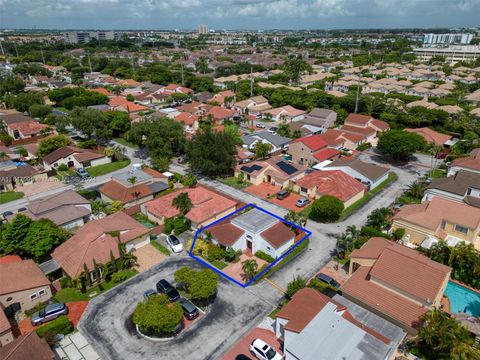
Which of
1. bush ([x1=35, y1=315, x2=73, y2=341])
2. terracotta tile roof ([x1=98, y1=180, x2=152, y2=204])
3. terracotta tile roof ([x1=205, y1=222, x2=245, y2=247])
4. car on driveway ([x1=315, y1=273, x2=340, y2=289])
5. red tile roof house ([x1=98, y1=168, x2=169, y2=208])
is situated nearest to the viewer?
bush ([x1=35, y1=315, x2=73, y2=341])

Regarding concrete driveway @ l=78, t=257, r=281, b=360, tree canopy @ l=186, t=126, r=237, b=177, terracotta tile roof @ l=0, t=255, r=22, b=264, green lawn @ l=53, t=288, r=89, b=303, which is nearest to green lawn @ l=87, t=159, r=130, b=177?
tree canopy @ l=186, t=126, r=237, b=177

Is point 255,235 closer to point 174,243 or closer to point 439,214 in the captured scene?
point 174,243

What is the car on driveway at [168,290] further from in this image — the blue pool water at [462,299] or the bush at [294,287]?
the blue pool water at [462,299]

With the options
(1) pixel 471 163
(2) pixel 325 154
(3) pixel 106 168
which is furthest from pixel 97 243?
(1) pixel 471 163

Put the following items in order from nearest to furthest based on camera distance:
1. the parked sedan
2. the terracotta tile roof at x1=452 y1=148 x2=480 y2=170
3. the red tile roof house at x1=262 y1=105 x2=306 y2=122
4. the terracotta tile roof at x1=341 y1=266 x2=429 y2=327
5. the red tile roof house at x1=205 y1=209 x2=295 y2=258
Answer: the terracotta tile roof at x1=341 y1=266 x2=429 y2=327 → the parked sedan → the red tile roof house at x1=205 y1=209 x2=295 y2=258 → the terracotta tile roof at x1=452 y1=148 x2=480 y2=170 → the red tile roof house at x1=262 y1=105 x2=306 y2=122

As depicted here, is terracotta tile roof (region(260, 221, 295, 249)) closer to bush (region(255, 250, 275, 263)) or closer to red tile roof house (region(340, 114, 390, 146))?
bush (region(255, 250, 275, 263))
